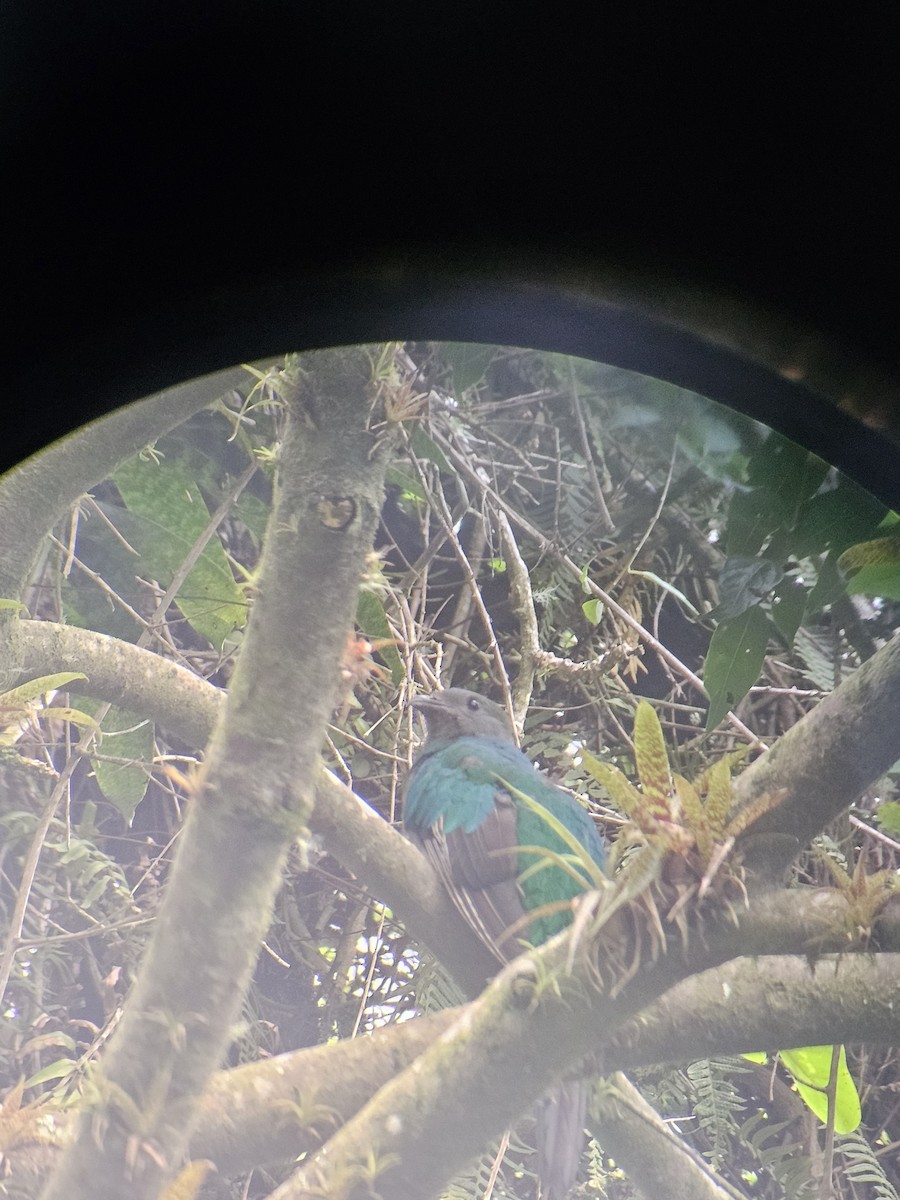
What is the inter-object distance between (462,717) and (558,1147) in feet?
1.14

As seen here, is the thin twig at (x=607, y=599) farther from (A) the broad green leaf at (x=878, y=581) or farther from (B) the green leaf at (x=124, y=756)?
(B) the green leaf at (x=124, y=756)

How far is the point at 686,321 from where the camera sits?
0.47m

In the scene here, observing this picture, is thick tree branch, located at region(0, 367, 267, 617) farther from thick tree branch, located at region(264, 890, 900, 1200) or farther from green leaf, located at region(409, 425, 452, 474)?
thick tree branch, located at region(264, 890, 900, 1200)

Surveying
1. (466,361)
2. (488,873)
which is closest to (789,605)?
(466,361)

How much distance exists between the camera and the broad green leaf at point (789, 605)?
0.66 meters

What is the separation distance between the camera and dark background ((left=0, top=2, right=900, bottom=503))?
40 centimetres

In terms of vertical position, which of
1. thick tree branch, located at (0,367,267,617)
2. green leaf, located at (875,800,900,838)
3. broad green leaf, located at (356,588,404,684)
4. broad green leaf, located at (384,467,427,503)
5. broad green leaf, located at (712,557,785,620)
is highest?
broad green leaf, located at (384,467,427,503)

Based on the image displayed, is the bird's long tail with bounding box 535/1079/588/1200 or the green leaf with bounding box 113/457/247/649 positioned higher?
the green leaf with bounding box 113/457/247/649

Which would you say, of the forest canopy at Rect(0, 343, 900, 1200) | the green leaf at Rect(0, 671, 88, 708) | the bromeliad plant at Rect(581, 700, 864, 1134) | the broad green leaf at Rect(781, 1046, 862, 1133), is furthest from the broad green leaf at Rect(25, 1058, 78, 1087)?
the broad green leaf at Rect(781, 1046, 862, 1133)

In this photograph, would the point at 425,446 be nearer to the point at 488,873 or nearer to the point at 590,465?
the point at 590,465

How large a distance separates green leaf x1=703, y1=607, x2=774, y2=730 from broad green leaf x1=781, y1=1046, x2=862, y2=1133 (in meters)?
0.27

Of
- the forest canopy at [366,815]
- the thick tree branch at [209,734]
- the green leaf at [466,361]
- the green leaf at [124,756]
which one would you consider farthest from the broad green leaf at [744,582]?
the green leaf at [124,756]

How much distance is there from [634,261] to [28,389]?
0.29m

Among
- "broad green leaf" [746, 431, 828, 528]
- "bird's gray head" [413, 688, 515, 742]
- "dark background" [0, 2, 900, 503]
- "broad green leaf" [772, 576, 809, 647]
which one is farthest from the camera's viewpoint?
"bird's gray head" [413, 688, 515, 742]
